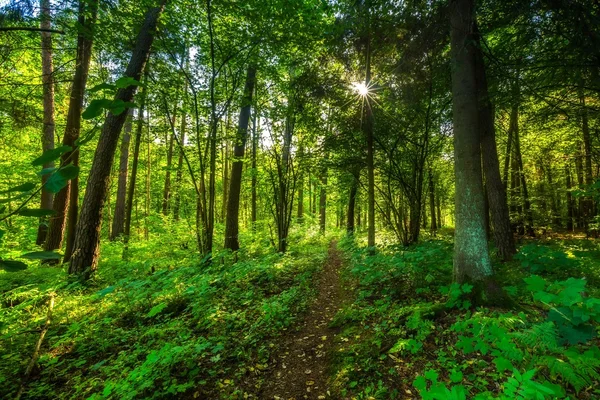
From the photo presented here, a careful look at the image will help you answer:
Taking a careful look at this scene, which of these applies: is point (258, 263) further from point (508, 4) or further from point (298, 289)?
point (508, 4)

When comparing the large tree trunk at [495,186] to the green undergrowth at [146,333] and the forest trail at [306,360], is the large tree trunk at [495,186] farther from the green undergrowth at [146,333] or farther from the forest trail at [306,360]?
the green undergrowth at [146,333]

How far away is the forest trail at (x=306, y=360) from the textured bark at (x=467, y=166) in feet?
7.02

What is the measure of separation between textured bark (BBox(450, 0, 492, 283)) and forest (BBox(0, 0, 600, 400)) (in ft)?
0.09

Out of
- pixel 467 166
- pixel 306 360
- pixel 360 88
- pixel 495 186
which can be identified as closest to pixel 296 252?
pixel 360 88

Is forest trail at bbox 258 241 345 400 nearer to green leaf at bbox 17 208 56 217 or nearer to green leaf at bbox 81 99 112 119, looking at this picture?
green leaf at bbox 17 208 56 217

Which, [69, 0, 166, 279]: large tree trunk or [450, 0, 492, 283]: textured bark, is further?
[69, 0, 166, 279]: large tree trunk

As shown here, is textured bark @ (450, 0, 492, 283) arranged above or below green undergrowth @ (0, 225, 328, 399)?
above

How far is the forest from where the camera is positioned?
9.25 feet

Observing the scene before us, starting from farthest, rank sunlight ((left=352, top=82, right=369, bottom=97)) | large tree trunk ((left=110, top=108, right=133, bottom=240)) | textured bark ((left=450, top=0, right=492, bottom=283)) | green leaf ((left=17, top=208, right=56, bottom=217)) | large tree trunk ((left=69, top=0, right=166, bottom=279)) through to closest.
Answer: large tree trunk ((left=110, top=108, right=133, bottom=240))
sunlight ((left=352, top=82, right=369, bottom=97))
large tree trunk ((left=69, top=0, right=166, bottom=279))
textured bark ((left=450, top=0, right=492, bottom=283))
green leaf ((left=17, top=208, right=56, bottom=217))

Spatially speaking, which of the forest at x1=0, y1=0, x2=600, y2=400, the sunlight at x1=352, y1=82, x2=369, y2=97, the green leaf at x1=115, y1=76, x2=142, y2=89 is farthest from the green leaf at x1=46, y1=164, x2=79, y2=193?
the sunlight at x1=352, y1=82, x2=369, y2=97

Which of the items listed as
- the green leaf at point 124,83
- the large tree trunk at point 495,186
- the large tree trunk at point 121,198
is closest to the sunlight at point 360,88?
the large tree trunk at point 495,186

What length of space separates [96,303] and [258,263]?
10.7 feet

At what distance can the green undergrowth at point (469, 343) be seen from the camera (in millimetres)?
2256

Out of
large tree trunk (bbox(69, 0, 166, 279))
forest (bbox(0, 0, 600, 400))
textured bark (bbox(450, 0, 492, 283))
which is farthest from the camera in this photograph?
large tree trunk (bbox(69, 0, 166, 279))
